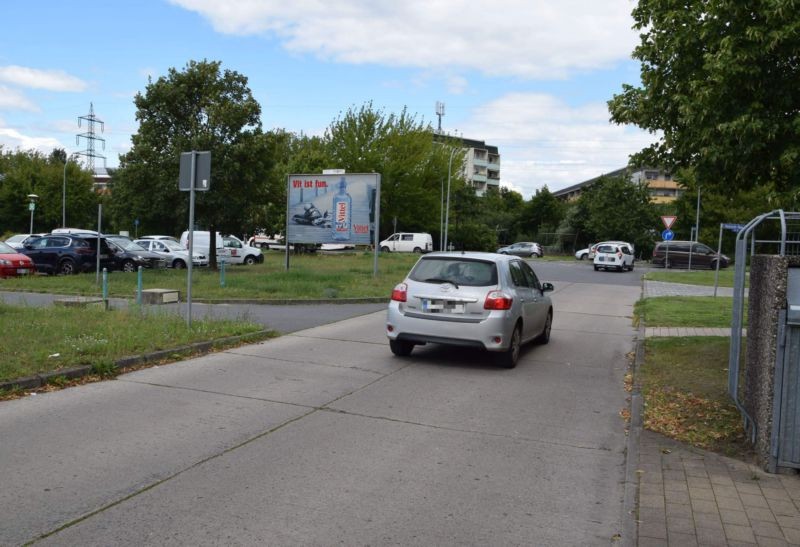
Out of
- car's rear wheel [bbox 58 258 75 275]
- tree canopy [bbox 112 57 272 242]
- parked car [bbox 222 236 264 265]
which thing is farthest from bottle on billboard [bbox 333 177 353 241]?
parked car [bbox 222 236 264 265]

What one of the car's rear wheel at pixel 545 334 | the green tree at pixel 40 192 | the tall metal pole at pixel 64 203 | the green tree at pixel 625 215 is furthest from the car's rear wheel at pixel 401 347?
the green tree at pixel 40 192

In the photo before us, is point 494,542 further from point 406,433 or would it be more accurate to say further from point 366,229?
point 366,229

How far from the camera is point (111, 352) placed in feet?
28.8

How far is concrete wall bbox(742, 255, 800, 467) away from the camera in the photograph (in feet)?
16.8

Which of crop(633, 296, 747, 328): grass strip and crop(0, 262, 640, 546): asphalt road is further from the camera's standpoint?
crop(633, 296, 747, 328): grass strip

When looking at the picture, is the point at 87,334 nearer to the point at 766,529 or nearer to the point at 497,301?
the point at 497,301

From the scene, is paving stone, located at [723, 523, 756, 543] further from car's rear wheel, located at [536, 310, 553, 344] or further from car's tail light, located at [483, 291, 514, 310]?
car's rear wheel, located at [536, 310, 553, 344]

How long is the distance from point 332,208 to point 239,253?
1162 cm

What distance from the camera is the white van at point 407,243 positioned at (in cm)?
5647

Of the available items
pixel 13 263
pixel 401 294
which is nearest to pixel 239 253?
pixel 13 263

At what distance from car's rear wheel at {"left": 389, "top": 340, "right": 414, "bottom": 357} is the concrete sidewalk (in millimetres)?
4522

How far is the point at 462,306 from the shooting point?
9.35 m

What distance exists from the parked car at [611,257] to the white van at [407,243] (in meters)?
17.9

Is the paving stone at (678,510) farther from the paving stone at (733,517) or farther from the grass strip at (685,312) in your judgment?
the grass strip at (685,312)
